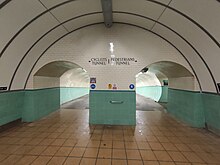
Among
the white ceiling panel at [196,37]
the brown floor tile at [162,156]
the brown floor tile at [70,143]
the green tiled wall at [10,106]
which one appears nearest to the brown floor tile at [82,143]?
the brown floor tile at [70,143]

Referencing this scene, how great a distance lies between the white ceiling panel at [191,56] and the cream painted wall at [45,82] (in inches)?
200

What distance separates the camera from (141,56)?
5.82 metres

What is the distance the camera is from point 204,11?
3387 mm

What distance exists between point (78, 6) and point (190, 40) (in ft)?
11.5

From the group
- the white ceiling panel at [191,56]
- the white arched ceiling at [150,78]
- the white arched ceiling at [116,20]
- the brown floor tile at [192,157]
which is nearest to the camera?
the brown floor tile at [192,157]

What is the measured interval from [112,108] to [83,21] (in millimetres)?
3364

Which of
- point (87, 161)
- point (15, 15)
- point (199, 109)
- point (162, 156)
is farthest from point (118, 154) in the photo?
point (15, 15)

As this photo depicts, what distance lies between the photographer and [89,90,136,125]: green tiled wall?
5820 mm

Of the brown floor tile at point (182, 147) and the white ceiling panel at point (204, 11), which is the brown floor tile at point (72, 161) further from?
the white ceiling panel at point (204, 11)

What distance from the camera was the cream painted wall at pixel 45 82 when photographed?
6.32m

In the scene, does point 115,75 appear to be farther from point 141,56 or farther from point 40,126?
point 40,126

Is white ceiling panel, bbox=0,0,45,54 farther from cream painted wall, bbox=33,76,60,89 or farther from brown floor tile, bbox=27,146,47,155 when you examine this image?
brown floor tile, bbox=27,146,47,155

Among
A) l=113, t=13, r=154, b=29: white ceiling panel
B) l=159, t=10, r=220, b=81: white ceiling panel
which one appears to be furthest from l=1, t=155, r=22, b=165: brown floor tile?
l=159, t=10, r=220, b=81: white ceiling panel

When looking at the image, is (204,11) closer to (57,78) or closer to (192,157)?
(192,157)
